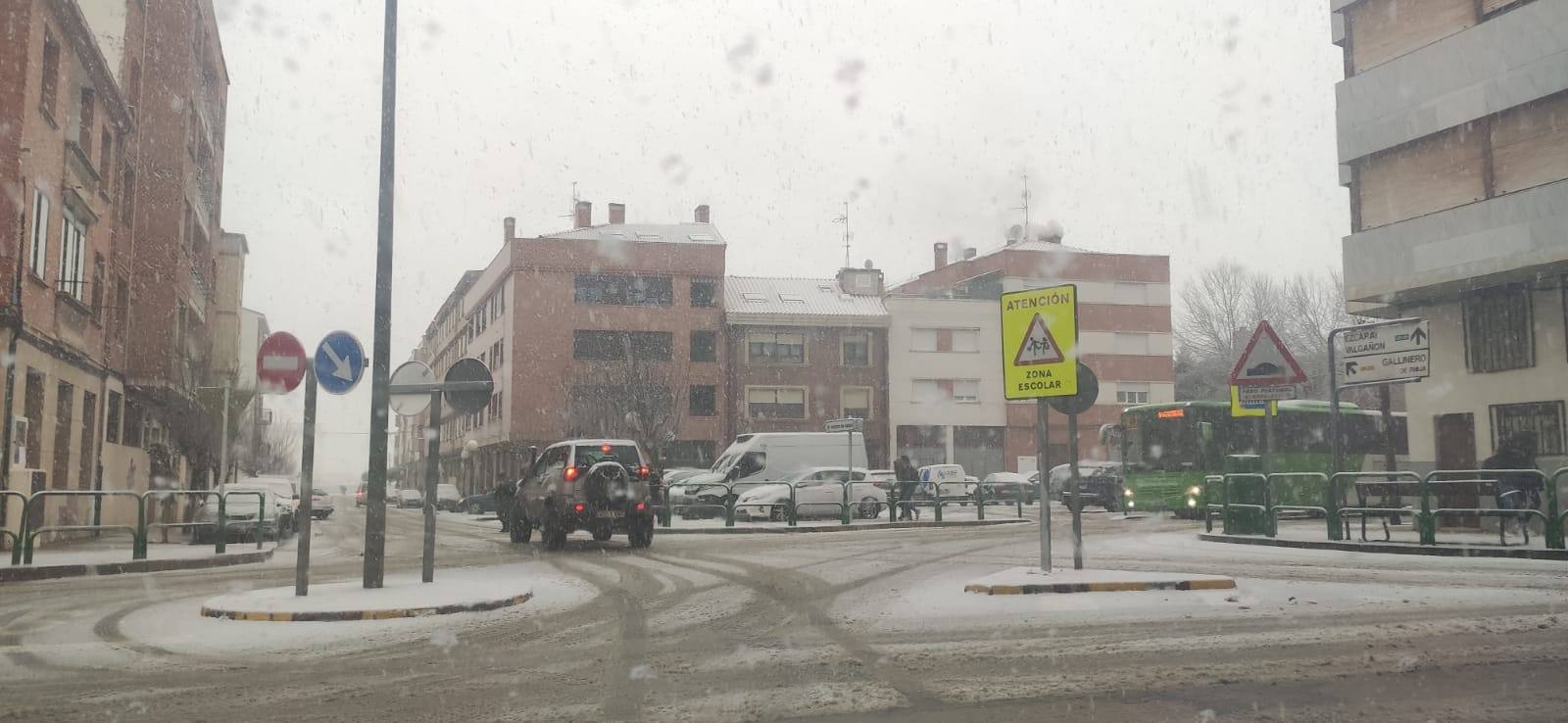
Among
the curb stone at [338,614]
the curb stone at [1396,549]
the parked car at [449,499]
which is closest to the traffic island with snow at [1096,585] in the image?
the curb stone at [338,614]

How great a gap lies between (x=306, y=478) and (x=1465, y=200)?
69.0ft

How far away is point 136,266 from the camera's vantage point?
102 feet

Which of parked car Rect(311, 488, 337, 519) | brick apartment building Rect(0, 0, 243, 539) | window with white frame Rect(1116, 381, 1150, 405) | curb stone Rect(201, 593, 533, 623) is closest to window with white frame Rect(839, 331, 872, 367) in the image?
window with white frame Rect(1116, 381, 1150, 405)

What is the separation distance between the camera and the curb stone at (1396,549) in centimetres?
1385

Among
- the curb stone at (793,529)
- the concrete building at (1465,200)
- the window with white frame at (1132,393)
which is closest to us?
the concrete building at (1465,200)

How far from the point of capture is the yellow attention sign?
36.1ft

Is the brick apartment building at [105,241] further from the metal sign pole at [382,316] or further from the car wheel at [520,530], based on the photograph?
the metal sign pole at [382,316]

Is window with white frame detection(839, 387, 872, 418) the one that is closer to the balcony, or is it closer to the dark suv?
the balcony

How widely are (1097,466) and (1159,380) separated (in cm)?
2627

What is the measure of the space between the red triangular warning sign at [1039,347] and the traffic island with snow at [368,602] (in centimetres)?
500

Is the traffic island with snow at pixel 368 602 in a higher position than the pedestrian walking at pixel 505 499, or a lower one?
lower

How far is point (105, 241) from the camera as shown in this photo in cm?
2625

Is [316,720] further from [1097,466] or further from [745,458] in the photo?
[1097,466]

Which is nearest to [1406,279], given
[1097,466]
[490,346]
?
[1097,466]
